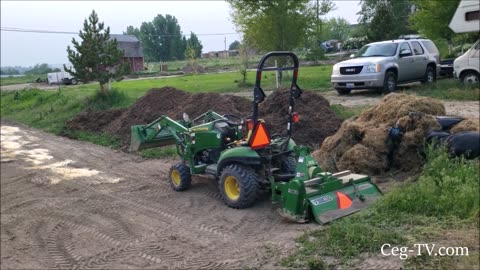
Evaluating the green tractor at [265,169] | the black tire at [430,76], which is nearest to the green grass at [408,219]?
the green tractor at [265,169]

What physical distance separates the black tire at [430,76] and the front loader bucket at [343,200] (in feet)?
44.2

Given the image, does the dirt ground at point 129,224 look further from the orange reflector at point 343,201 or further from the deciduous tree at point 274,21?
the deciduous tree at point 274,21

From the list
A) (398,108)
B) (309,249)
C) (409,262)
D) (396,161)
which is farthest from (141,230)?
(398,108)

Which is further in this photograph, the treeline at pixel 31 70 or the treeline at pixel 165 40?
the treeline at pixel 31 70

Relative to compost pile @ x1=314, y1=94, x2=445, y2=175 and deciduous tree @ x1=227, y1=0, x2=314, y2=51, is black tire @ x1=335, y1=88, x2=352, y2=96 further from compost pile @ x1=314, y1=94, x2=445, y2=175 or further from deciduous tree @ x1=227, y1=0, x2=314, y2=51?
deciduous tree @ x1=227, y1=0, x2=314, y2=51

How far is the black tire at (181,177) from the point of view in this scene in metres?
8.45

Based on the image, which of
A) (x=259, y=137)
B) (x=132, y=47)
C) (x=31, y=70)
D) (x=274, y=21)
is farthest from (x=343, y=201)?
(x=31, y=70)

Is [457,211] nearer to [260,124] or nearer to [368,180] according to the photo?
[368,180]

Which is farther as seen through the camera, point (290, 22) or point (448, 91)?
point (290, 22)

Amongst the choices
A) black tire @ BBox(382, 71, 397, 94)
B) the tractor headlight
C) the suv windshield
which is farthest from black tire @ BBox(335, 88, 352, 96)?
the tractor headlight

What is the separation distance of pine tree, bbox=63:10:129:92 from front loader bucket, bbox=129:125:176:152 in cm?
1261

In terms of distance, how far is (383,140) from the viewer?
8.16 metres

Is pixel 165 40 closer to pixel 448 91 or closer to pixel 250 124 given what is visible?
pixel 448 91

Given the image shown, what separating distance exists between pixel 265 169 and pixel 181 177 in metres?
1.88
